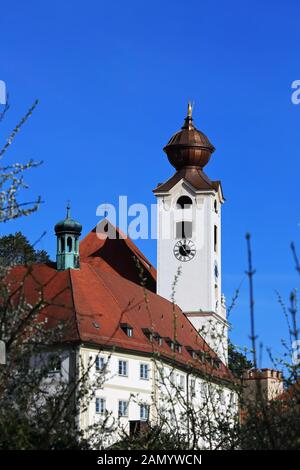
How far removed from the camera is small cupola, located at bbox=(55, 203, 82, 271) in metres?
57.2

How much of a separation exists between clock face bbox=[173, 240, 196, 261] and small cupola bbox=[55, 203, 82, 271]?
260 inches

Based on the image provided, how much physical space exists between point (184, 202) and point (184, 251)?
2.91 m

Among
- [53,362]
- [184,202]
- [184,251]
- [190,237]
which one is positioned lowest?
[53,362]

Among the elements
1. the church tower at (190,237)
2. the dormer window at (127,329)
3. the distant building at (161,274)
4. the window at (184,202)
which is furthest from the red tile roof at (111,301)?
the window at (184,202)

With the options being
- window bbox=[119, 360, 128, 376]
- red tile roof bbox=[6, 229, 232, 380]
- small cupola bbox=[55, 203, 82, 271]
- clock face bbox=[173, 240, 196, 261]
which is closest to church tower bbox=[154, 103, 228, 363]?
clock face bbox=[173, 240, 196, 261]

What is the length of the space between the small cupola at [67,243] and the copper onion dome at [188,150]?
9.17 m

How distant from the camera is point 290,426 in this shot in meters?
10.6

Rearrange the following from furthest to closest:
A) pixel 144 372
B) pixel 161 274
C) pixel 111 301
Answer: pixel 161 274
pixel 111 301
pixel 144 372

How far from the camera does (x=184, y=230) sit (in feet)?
211

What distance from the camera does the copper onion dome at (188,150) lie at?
66.6 metres

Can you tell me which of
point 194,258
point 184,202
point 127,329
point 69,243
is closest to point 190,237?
point 194,258

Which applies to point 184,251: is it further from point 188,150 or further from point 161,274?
point 188,150
